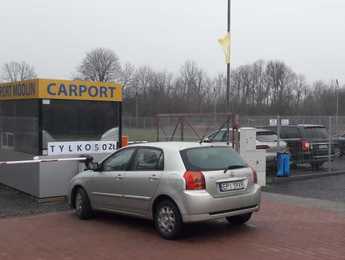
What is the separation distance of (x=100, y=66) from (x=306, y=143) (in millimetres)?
77679

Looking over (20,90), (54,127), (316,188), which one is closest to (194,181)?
(54,127)

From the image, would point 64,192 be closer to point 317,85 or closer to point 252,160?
point 252,160

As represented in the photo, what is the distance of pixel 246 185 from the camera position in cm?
827

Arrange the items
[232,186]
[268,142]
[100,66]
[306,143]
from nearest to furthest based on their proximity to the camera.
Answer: [232,186], [268,142], [306,143], [100,66]

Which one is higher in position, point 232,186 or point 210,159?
point 210,159

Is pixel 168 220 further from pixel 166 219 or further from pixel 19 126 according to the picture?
pixel 19 126

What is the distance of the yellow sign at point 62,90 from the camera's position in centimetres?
1189

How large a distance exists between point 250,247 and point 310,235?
1.29 meters

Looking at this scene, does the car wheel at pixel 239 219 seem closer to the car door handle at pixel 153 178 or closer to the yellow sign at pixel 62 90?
the car door handle at pixel 153 178

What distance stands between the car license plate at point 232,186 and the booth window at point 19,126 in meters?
5.72

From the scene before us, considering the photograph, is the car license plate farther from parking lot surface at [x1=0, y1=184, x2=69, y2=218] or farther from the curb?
the curb

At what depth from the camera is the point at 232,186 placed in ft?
26.3

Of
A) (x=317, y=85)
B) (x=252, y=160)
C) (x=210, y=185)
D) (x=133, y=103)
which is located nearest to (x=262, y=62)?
(x=317, y=85)

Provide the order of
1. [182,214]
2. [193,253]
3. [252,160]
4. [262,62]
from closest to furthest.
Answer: [193,253]
[182,214]
[252,160]
[262,62]
